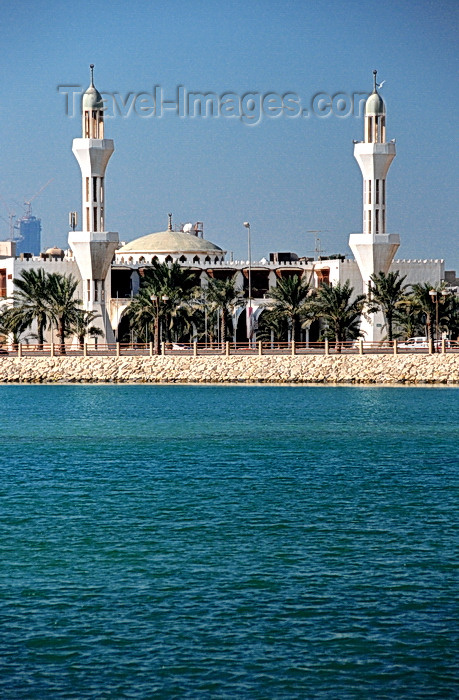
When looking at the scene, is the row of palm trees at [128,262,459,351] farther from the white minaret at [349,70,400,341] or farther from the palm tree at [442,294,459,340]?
the white minaret at [349,70,400,341]

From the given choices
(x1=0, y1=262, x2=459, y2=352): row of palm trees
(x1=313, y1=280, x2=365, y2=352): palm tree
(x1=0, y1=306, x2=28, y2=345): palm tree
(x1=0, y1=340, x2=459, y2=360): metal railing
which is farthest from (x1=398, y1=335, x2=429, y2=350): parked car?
(x1=0, y1=306, x2=28, y2=345): palm tree

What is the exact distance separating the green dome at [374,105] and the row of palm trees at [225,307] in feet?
30.6

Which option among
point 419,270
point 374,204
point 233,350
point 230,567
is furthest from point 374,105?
point 230,567

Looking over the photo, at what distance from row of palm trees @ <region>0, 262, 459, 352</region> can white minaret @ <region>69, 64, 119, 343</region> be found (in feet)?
6.43

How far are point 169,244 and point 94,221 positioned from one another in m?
15.8

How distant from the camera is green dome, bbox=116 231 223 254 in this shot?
3123 inches

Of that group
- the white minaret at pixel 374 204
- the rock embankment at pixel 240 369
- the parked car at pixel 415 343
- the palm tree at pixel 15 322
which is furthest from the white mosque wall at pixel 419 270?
the palm tree at pixel 15 322

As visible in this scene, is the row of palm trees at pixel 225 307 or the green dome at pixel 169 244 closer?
the row of palm trees at pixel 225 307

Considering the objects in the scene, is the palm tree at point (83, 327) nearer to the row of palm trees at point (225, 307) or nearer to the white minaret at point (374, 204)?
the row of palm trees at point (225, 307)

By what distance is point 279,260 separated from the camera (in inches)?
3150

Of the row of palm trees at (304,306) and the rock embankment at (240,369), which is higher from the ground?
the row of palm trees at (304,306)

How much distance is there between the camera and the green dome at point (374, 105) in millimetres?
65688

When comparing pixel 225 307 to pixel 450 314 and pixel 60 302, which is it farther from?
pixel 450 314

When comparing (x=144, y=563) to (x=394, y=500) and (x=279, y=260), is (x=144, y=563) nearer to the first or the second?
(x=394, y=500)
